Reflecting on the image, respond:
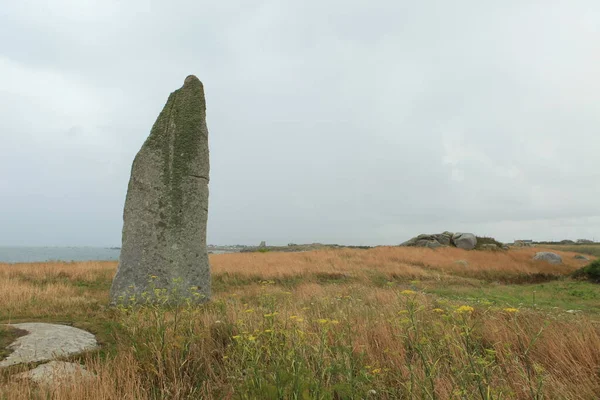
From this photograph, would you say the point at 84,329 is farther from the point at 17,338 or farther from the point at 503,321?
the point at 503,321

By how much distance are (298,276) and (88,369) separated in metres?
12.0

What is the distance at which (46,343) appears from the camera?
4973mm

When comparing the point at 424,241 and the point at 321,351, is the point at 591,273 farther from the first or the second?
the point at 321,351

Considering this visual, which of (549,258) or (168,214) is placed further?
(549,258)

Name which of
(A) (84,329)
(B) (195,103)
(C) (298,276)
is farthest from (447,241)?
(A) (84,329)

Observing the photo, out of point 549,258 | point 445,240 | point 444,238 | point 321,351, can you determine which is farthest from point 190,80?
point 444,238

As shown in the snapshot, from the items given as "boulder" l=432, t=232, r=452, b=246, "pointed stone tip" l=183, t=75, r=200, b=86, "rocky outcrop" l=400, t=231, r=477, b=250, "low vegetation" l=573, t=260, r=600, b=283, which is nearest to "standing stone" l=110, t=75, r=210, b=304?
"pointed stone tip" l=183, t=75, r=200, b=86

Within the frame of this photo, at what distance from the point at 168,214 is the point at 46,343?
4376 mm

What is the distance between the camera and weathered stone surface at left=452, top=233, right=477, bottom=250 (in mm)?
36031

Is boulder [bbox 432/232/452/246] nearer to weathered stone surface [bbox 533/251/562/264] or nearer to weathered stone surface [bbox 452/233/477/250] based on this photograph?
weathered stone surface [bbox 452/233/477/250]

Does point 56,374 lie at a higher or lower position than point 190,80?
lower

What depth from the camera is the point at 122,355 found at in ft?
13.9

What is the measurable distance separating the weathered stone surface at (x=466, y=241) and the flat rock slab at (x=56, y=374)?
37.0 m

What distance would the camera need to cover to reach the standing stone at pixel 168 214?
28.9 ft
